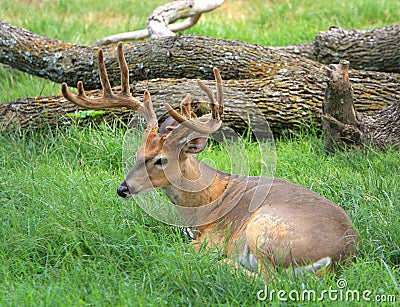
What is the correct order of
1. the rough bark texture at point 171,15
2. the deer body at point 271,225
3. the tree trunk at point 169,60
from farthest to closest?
1. the rough bark texture at point 171,15
2. the tree trunk at point 169,60
3. the deer body at point 271,225

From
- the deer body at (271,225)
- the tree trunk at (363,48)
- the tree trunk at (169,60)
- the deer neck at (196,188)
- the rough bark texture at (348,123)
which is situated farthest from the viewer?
the tree trunk at (363,48)

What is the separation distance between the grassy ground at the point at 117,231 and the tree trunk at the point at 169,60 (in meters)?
0.53

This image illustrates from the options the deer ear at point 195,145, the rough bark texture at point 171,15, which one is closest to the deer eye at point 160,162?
the deer ear at point 195,145

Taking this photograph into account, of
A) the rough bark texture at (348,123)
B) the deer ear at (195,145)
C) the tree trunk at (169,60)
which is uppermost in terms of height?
the deer ear at (195,145)

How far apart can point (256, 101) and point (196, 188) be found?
Result: 6.28 feet

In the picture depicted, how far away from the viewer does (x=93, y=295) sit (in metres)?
3.40

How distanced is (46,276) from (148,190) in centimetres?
84

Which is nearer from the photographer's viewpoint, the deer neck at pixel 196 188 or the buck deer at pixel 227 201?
the buck deer at pixel 227 201

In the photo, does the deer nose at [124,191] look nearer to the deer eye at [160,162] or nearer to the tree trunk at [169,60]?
the deer eye at [160,162]

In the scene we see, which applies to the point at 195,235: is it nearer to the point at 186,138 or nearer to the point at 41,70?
the point at 186,138

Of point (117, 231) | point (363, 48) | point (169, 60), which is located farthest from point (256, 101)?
point (117, 231)

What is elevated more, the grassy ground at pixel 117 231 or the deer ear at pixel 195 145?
the deer ear at pixel 195 145

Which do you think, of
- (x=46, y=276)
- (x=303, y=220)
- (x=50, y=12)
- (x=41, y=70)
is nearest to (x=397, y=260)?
(x=303, y=220)

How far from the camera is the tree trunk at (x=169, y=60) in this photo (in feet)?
21.5
